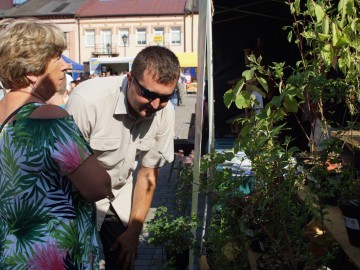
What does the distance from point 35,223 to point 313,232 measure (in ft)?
6.07

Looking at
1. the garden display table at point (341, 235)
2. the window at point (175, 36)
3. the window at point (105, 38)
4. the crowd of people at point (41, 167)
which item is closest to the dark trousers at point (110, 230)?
the crowd of people at point (41, 167)

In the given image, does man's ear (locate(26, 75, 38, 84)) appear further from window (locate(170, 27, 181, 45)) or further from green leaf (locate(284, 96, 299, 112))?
window (locate(170, 27, 181, 45))

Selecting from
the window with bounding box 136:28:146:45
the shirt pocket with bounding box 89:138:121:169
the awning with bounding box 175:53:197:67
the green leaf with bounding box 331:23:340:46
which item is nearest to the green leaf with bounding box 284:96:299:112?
the green leaf with bounding box 331:23:340:46

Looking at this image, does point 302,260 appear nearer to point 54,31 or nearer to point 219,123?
point 54,31

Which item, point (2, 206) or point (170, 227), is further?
point (170, 227)

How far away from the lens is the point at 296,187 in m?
2.60

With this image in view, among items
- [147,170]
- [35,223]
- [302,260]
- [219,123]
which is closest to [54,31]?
[35,223]

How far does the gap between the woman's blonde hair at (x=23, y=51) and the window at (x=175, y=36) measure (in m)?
49.0

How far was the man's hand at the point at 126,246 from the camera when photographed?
262 centimetres

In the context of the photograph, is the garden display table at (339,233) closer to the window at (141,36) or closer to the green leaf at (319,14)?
the green leaf at (319,14)

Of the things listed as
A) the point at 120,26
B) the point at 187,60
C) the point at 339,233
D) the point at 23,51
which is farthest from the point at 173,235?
the point at 120,26

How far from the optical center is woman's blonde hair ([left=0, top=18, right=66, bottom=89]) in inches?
66.3

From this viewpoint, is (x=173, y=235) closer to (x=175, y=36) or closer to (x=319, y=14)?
(x=319, y=14)

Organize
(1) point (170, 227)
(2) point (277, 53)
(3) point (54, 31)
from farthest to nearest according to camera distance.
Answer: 1. (2) point (277, 53)
2. (1) point (170, 227)
3. (3) point (54, 31)
